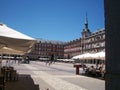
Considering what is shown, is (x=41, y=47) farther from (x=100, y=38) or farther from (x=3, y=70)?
(x=3, y=70)

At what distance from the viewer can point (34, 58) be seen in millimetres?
136750
